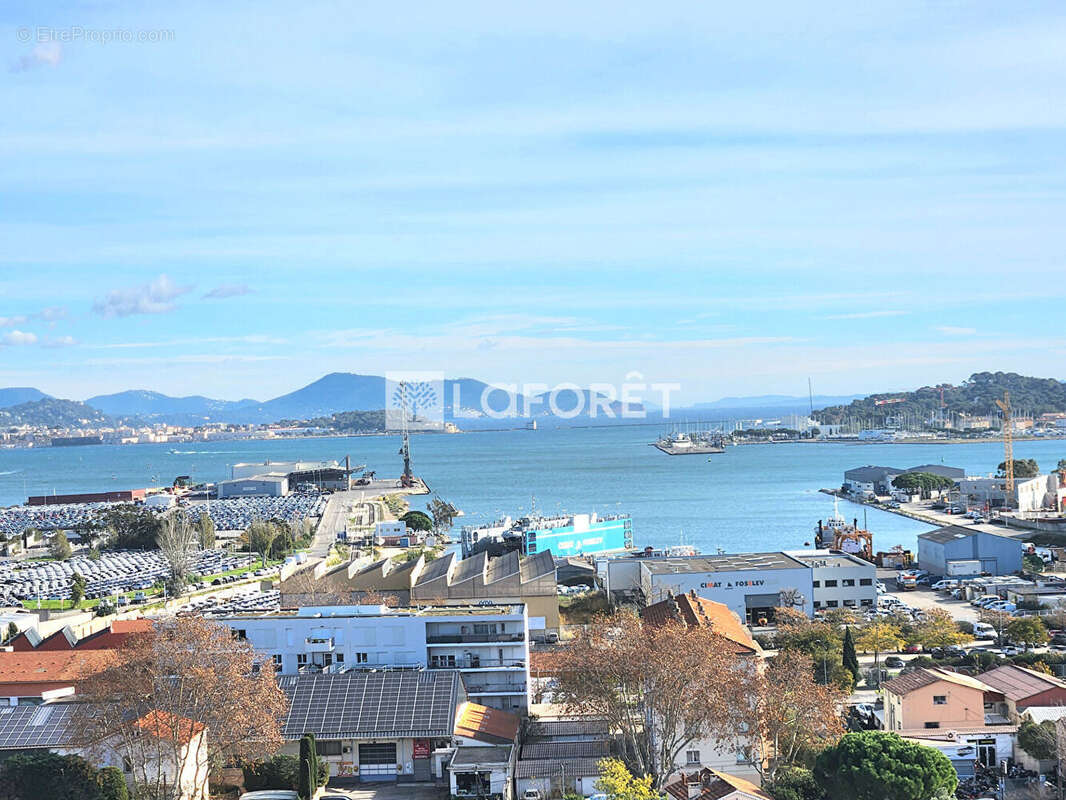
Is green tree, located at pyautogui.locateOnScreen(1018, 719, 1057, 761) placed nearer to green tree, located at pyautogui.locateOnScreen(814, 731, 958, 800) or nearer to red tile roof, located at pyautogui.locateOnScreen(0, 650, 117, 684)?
green tree, located at pyautogui.locateOnScreen(814, 731, 958, 800)

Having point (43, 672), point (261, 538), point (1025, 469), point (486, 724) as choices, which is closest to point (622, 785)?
point (486, 724)

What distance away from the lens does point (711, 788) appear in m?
7.36

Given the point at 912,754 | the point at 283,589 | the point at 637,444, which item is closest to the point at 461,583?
the point at 283,589

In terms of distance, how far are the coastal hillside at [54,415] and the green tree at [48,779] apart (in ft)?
553

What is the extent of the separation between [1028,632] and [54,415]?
180120 millimetres

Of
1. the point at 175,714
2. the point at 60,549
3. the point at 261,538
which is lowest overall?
the point at 60,549

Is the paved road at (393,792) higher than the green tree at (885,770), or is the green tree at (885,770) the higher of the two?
the green tree at (885,770)

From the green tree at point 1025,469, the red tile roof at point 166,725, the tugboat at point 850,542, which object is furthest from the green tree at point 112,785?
the green tree at point 1025,469

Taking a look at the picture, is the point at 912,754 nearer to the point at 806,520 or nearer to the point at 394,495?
the point at 806,520

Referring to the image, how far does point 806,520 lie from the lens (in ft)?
101

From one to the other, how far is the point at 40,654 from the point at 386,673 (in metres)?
3.45

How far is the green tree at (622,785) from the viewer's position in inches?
281

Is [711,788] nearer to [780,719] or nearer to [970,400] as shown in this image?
[780,719]

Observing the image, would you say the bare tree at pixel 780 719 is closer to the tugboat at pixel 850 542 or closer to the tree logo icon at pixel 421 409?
the tugboat at pixel 850 542
